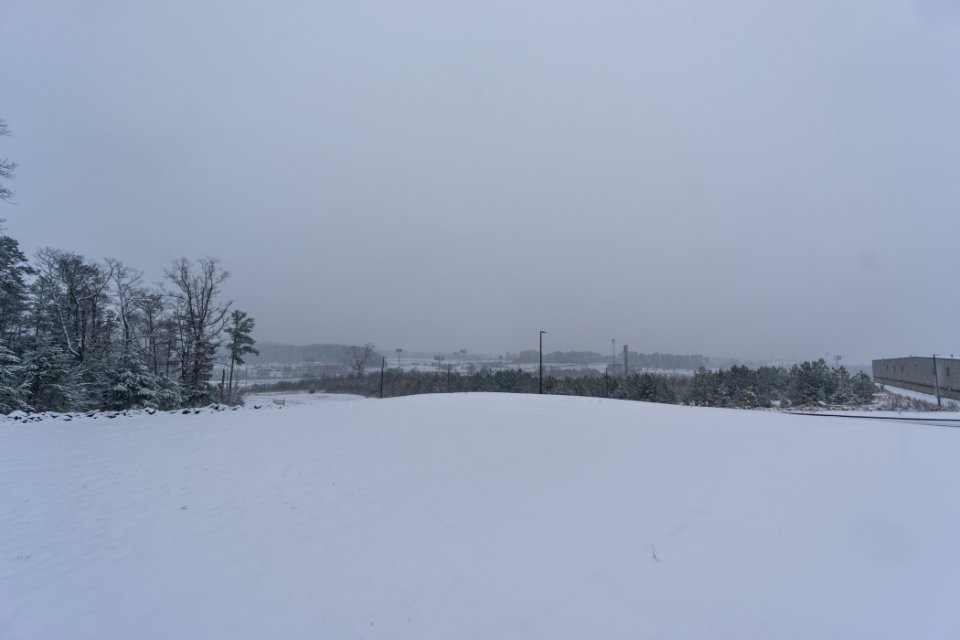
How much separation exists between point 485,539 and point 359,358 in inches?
2895

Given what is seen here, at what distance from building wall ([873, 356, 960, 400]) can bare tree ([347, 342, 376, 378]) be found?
7116 cm

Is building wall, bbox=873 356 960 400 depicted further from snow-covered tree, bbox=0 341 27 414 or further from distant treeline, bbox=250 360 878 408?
snow-covered tree, bbox=0 341 27 414

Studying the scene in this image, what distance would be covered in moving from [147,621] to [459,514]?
399cm

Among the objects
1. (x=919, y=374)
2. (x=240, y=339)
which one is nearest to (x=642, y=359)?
(x=919, y=374)

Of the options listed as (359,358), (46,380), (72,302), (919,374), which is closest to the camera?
(46,380)

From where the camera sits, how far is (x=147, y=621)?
3914 mm

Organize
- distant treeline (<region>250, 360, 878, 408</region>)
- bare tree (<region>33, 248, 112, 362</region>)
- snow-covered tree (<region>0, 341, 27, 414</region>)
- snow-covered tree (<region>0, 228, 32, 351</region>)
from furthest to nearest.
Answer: distant treeline (<region>250, 360, 878, 408</region>) < bare tree (<region>33, 248, 112, 362</region>) < snow-covered tree (<region>0, 228, 32, 351</region>) < snow-covered tree (<region>0, 341, 27, 414</region>)

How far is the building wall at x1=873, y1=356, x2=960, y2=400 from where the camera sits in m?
36.3

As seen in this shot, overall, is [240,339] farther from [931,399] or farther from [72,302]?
[931,399]

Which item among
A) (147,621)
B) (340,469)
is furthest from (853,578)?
(340,469)

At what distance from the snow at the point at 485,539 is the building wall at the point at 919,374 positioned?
125 ft

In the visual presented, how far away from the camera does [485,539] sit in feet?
18.9

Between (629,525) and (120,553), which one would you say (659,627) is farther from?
(120,553)

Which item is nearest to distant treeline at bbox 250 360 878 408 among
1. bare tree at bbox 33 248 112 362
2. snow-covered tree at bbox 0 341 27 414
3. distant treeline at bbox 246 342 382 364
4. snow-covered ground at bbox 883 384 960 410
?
snow-covered ground at bbox 883 384 960 410
